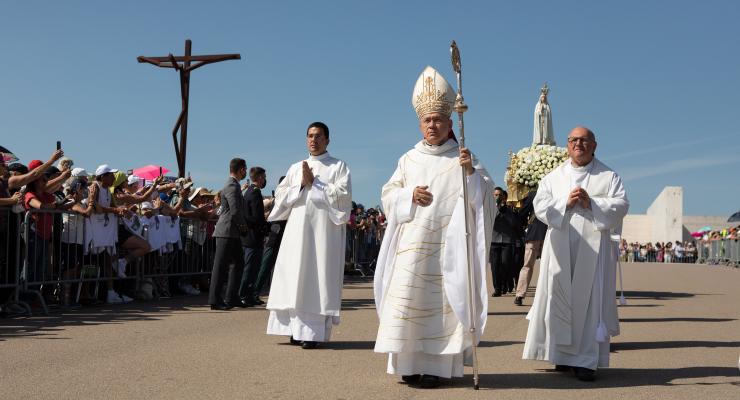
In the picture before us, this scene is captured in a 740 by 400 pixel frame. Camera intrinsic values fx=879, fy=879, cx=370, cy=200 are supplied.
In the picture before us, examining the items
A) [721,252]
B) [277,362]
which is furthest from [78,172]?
[721,252]

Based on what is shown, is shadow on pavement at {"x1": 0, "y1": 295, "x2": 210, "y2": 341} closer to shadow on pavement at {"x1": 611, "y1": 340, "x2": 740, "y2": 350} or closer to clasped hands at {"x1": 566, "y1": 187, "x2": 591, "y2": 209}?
clasped hands at {"x1": 566, "y1": 187, "x2": 591, "y2": 209}

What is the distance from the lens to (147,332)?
9602 mm

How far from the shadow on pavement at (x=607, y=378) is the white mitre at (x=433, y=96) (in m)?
2.11

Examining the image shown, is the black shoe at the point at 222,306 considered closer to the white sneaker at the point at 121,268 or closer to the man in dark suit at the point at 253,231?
the man in dark suit at the point at 253,231

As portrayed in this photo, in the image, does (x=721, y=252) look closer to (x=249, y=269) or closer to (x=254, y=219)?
(x=249, y=269)

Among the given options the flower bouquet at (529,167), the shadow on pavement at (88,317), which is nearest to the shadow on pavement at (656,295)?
the flower bouquet at (529,167)

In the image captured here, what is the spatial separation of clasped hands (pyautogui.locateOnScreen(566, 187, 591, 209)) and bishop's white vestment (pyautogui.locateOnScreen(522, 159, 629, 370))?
60mm

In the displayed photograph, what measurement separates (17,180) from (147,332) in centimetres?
303

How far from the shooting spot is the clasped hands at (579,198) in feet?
23.5

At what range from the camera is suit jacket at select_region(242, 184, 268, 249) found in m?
13.0

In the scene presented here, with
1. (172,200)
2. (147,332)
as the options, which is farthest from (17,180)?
(172,200)

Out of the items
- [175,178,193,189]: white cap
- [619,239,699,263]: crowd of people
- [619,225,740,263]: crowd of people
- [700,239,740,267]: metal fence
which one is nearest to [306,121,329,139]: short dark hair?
[175,178,193,189]: white cap

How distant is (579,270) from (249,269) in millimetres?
7128

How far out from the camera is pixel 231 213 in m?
12.5
